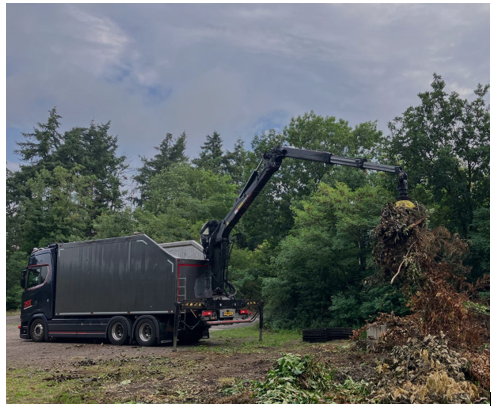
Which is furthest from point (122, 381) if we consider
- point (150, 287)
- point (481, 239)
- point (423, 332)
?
point (481, 239)

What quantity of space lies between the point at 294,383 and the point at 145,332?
27.6ft

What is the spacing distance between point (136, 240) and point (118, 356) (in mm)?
3887

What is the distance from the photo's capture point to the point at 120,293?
15.1 m

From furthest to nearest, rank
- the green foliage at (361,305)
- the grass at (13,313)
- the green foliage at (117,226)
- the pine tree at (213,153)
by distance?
the pine tree at (213,153) → the green foliage at (117,226) → the grass at (13,313) → the green foliage at (361,305)

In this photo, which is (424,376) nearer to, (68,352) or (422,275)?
(422,275)

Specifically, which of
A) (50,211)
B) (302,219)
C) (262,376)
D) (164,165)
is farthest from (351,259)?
(164,165)

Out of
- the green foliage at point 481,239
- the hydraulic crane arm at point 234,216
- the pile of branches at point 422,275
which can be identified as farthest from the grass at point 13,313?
the pile of branches at point 422,275

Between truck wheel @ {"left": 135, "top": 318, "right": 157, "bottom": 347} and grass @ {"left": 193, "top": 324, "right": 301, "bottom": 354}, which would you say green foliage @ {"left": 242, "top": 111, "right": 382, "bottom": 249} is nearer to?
grass @ {"left": 193, "top": 324, "right": 301, "bottom": 354}

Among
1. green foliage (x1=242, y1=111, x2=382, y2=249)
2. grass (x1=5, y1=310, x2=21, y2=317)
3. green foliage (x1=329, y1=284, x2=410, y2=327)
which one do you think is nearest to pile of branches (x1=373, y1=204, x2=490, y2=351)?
green foliage (x1=329, y1=284, x2=410, y2=327)

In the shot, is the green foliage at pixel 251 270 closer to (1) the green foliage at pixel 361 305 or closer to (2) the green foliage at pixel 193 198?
(2) the green foliage at pixel 193 198

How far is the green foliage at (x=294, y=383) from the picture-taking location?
6.52 metres

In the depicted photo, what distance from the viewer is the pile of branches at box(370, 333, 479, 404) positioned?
633 cm

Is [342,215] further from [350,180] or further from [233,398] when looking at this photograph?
[233,398]

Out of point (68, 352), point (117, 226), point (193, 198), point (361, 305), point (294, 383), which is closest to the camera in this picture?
point (294, 383)
